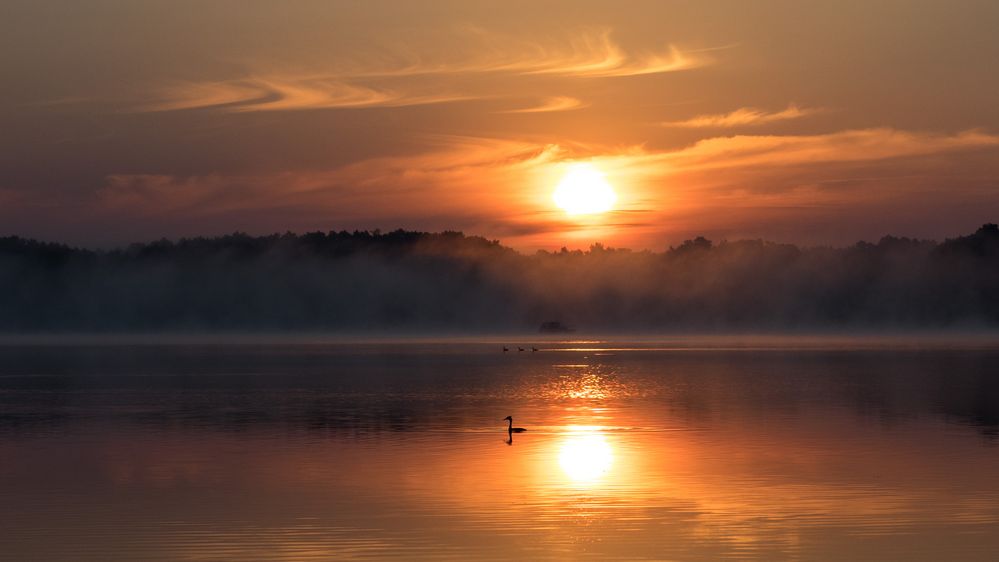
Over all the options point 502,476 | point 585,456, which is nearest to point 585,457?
point 585,456

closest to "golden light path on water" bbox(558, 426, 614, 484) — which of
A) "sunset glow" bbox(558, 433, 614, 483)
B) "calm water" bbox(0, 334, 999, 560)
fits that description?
"sunset glow" bbox(558, 433, 614, 483)

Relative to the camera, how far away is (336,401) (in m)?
64.1

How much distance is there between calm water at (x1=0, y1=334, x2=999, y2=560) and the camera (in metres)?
25.1

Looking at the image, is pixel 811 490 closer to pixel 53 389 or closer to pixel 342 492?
pixel 342 492

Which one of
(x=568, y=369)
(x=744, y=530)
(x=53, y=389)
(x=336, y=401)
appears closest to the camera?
(x=744, y=530)

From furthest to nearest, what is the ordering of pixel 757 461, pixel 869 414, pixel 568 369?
pixel 568 369, pixel 869 414, pixel 757 461

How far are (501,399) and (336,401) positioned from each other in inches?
318

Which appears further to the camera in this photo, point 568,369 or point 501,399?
point 568,369

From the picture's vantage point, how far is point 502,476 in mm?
34188

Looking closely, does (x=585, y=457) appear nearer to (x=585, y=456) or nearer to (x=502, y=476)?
(x=585, y=456)

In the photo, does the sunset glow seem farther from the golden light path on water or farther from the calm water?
the calm water

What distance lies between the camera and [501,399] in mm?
65875

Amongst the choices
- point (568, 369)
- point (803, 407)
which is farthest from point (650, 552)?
point (568, 369)

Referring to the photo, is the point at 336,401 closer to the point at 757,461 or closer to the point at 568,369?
the point at 757,461
